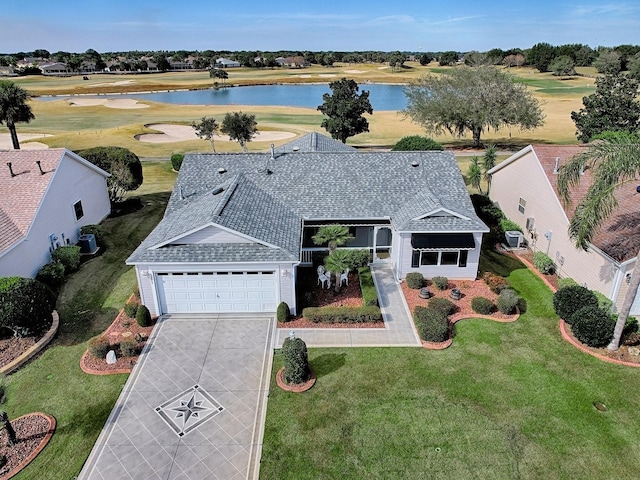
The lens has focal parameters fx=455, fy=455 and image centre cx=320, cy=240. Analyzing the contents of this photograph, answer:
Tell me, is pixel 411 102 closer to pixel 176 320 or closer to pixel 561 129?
pixel 561 129

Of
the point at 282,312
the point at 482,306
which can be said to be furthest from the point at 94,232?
the point at 482,306

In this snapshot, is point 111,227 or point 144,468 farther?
point 111,227

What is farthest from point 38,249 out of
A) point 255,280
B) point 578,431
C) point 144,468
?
point 578,431

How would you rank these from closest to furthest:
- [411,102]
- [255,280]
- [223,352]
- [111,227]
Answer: [223,352], [255,280], [111,227], [411,102]

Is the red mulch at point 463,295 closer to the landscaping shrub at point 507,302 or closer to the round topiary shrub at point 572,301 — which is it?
the landscaping shrub at point 507,302

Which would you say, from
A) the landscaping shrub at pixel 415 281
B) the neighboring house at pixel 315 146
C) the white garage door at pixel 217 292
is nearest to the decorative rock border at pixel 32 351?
the white garage door at pixel 217 292

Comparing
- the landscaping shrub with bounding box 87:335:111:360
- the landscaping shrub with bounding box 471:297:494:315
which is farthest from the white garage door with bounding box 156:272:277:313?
the landscaping shrub with bounding box 471:297:494:315

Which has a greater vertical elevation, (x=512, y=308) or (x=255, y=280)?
(x=255, y=280)
